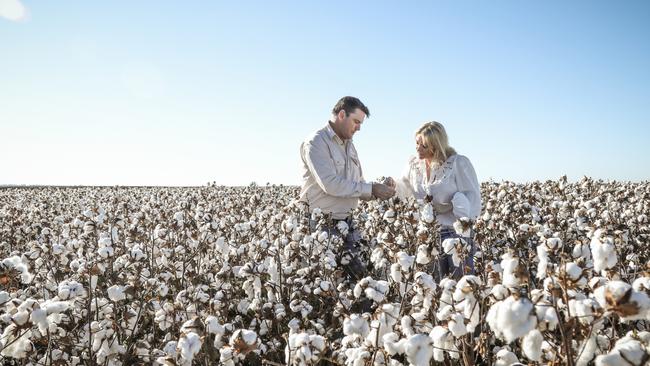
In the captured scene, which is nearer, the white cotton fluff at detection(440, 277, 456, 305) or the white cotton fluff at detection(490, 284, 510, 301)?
the white cotton fluff at detection(490, 284, 510, 301)

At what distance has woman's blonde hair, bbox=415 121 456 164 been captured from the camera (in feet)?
14.9

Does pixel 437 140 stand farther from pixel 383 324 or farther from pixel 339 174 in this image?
pixel 383 324

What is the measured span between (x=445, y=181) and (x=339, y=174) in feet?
4.66

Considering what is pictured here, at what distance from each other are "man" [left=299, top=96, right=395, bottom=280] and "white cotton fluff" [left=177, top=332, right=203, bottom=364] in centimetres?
282

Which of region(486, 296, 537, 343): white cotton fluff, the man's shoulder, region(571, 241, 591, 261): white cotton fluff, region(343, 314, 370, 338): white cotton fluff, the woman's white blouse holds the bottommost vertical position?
region(343, 314, 370, 338): white cotton fluff

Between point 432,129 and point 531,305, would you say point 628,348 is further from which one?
point 432,129

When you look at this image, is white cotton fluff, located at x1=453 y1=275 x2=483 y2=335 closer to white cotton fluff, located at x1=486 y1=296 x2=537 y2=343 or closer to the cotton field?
the cotton field

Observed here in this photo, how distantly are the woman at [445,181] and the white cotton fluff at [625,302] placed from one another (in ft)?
9.27

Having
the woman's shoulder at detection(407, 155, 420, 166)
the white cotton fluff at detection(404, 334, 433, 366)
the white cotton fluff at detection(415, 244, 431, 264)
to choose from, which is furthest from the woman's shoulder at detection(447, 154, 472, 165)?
the white cotton fluff at detection(404, 334, 433, 366)

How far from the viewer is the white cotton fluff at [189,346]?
219 cm

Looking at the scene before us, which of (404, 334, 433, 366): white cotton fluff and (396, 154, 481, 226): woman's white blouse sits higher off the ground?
(396, 154, 481, 226): woman's white blouse

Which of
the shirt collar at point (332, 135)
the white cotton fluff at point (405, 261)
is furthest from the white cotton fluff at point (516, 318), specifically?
the shirt collar at point (332, 135)

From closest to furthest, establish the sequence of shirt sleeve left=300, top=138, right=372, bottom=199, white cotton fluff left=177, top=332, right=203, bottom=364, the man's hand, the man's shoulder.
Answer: white cotton fluff left=177, top=332, right=203, bottom=364, the man's hand, shirt sleeve left=300, top=138, right=372, bottom=199, the man's shoulder

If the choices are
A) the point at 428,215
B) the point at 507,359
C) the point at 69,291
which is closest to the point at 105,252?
the point at 69,291
